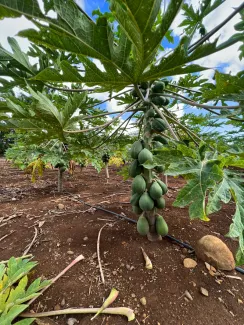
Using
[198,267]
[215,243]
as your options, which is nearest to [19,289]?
[198,267]

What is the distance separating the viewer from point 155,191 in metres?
1.36

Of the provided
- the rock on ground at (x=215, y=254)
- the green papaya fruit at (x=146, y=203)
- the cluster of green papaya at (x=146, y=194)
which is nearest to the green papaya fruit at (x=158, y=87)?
the cluster of green papaya at (x=146, y=194)

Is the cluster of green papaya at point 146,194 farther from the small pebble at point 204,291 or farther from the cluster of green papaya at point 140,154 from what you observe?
the small pebble at point 204,291

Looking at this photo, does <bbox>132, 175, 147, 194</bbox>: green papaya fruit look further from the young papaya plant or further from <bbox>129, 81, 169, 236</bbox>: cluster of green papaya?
the young papaya plant

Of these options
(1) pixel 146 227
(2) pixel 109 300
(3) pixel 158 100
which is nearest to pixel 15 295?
(2) pixel 109 300

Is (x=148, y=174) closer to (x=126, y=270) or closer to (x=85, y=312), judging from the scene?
(x=126, y=270)

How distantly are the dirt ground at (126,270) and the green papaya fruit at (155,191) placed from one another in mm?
514

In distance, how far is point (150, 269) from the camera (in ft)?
4.48

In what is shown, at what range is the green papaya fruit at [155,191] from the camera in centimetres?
136

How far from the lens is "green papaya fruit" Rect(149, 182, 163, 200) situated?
1360 mm

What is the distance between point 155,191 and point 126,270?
640 mm

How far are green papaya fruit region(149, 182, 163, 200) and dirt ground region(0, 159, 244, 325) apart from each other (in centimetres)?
51

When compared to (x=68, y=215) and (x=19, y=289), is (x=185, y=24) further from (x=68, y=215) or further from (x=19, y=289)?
(x=19, y=289)

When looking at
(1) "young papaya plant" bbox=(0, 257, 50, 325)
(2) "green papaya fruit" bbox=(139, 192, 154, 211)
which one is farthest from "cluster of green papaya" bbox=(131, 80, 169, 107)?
(1) "young papaya plant" bbox=(0, 257, 50, 325)
